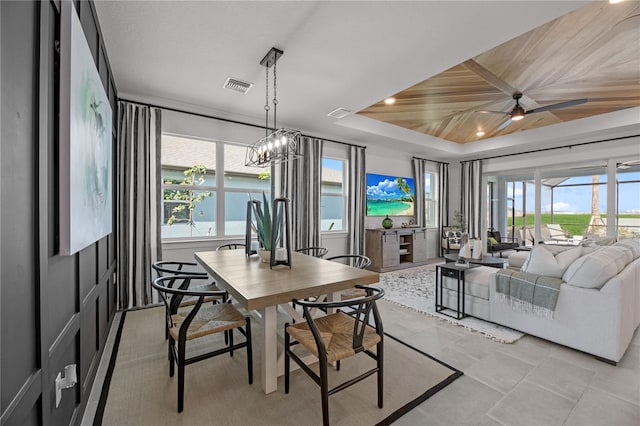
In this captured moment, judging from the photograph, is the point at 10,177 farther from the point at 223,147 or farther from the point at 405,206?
the point at 405,206

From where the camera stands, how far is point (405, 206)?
254 inches

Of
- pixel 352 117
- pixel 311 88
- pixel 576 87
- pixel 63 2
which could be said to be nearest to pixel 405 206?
pixel 352 117

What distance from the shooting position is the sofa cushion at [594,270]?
7.37ft

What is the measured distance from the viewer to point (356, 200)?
543cm

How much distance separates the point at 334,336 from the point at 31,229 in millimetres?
1520

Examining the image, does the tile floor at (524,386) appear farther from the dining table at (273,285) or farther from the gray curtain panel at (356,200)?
the gray curtain panel at (356,200)

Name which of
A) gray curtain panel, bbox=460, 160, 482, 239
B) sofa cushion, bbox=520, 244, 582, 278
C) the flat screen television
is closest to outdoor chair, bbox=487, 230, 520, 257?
gray curtain panel, bbox=460, 160, 482, 239

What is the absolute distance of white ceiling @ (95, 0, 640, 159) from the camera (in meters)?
2.00

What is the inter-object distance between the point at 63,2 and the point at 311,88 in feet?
7.63

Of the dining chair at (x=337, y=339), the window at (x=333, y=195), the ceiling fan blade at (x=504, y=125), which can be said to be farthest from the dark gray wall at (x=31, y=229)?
the ceiling fan blade at (x=504, y=125)

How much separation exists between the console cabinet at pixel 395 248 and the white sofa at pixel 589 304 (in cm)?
258

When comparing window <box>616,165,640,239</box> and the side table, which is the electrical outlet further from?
window <box>616,165,640,239</box>

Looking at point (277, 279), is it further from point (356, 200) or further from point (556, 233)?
point (556, 233)

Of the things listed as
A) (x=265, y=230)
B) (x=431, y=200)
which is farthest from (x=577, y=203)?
(x=265, y=230)
